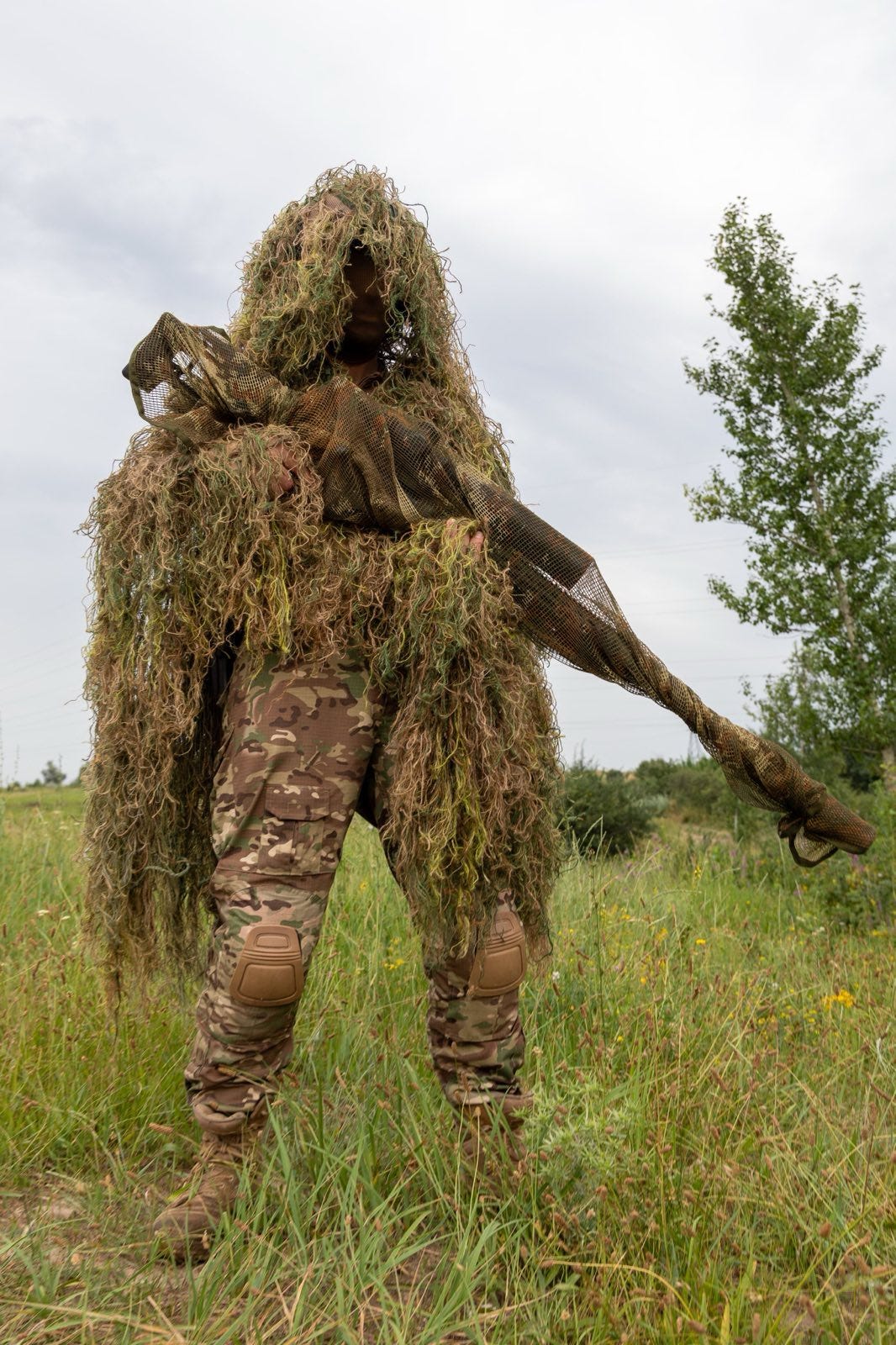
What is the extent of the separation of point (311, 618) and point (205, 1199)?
4.43ft

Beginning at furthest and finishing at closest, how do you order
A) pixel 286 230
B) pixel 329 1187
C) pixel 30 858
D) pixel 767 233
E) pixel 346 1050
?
pixel 767 233 < pixel 30 858 < pixel 346 1050 < pixel 286 230 < pixel 329 1187

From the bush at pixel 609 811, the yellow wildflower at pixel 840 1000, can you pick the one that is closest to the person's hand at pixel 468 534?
the yellow wildflower at pixel 840 1000

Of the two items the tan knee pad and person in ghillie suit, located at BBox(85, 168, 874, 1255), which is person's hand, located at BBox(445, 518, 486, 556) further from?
the tan knee pad

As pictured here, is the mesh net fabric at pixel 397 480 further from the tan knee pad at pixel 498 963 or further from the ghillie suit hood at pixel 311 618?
the tan knee pad at pixel 498 963

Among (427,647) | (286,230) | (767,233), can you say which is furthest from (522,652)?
(767,233)

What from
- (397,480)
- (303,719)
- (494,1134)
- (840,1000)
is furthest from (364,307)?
(840,1000)

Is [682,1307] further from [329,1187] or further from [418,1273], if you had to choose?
[329,1187]

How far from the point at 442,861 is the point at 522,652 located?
576mm

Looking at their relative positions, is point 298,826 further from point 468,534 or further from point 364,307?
point 364,307

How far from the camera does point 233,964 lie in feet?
8.18

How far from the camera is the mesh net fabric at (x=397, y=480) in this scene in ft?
8.71

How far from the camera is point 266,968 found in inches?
96.6

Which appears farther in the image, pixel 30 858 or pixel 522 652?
pixel 30 858

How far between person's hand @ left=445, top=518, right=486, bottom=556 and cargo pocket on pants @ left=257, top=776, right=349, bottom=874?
2.10ft
